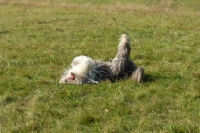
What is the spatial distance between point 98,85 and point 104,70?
507 mm

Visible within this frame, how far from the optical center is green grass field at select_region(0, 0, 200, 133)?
19.5 feet

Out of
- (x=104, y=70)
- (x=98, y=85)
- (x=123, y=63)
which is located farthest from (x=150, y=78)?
(x=98, y=85)

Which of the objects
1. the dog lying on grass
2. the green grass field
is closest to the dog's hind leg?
the dog lying on grass

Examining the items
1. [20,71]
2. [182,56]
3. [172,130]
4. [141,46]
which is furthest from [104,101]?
[141,46]

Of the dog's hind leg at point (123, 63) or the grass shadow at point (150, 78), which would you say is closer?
the dog's hind leg at point (123, 63)

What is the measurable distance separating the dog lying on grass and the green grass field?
0.22m

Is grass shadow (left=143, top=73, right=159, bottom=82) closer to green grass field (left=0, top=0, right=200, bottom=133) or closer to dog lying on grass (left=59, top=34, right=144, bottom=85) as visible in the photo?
green grass field (left=0, top=0, right=200, bottom=133)

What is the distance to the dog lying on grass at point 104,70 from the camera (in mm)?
7727

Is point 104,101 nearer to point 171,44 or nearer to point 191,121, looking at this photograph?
point 191,121

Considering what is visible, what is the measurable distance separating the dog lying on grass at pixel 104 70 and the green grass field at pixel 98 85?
8.6 inches

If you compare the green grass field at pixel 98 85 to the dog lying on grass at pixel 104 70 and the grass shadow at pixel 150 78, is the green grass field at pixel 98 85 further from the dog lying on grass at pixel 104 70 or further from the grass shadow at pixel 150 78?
the dog lying on grass at pixel 104 70

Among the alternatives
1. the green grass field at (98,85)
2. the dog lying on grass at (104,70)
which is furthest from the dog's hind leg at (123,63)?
the green grass field at (98,85)

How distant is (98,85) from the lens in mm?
7695

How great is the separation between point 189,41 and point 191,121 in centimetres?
699
